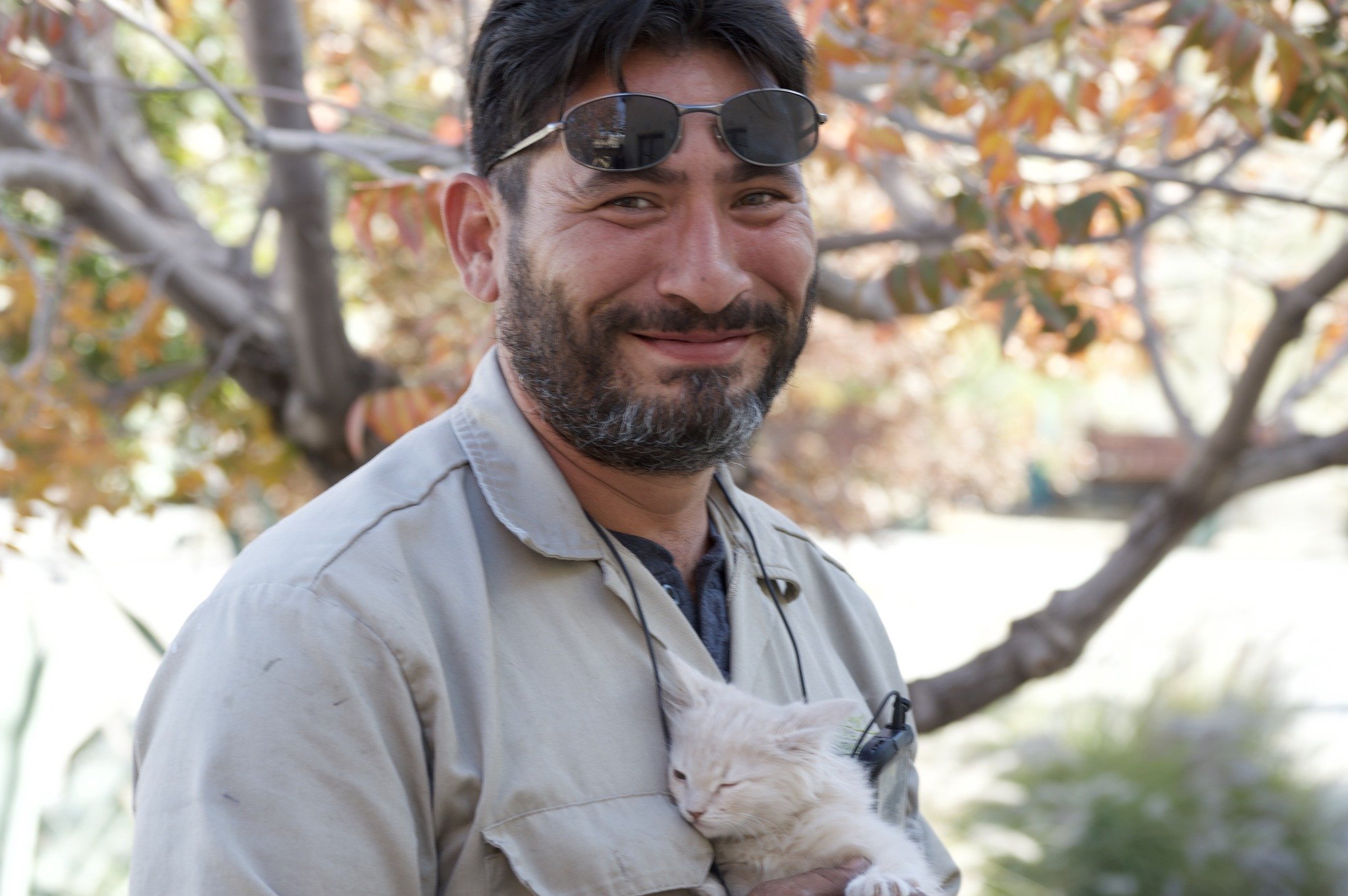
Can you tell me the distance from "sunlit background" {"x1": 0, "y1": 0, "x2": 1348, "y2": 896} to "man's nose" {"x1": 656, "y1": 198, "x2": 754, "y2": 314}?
65.9 inches

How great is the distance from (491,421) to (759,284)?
525 millimetres

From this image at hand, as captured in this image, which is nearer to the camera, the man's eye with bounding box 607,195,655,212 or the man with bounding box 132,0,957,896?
the man with bounding box 132,0,957,896

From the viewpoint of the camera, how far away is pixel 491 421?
2.02 metres

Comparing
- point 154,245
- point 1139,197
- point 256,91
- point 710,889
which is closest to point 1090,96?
point 1139,197

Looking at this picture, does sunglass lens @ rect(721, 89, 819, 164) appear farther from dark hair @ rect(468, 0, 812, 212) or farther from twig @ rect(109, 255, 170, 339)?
twig @ rect(109, 255, 170, 339)

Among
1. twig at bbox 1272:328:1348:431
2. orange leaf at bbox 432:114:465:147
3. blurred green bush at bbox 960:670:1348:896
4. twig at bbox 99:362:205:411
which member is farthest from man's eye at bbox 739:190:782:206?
blurred green bush at bbox 960:670:1348:896

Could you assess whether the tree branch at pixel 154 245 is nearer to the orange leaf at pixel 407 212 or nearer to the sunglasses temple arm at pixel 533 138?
the orange leaf at pixel 407 212

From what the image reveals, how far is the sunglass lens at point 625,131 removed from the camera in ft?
6.26

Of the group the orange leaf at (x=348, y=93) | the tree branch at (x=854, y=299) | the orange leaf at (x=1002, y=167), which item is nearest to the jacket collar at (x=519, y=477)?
the orange leaf at (x=1002, y=167)

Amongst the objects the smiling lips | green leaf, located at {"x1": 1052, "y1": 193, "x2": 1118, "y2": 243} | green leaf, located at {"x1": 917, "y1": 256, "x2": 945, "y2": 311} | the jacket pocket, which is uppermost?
green leaf, located at {"x1": 1052, "y1": 193, "x2": 1118, "y2": 243}

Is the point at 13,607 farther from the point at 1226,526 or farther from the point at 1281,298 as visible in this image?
the point at 1226,526

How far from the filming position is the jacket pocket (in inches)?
62.6

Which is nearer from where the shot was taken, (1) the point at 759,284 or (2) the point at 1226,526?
(1) the point at 759,284

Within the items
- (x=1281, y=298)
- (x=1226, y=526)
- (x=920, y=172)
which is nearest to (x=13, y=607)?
Answer: (x=920, y=172)
